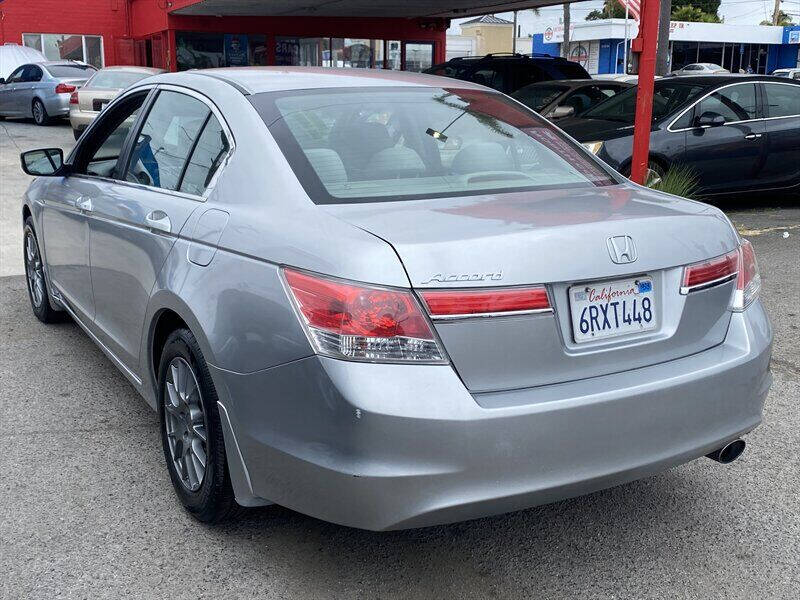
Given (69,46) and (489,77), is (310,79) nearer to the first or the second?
(489,77)

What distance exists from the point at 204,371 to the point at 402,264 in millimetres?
893

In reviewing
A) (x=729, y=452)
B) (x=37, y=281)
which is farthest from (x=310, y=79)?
(x=37, y=281)

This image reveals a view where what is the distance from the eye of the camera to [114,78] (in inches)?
696

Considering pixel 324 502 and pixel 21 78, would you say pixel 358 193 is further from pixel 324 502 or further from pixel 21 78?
pixel 21 78

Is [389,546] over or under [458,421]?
under

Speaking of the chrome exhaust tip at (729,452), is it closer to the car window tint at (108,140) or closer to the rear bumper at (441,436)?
the rear bumper at (441,436)

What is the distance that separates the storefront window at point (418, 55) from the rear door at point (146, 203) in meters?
22.0

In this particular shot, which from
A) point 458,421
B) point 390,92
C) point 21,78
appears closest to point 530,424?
point 458,421

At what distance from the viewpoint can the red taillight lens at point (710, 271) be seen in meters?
2.81

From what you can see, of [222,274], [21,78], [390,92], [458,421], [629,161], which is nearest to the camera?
[458,421]

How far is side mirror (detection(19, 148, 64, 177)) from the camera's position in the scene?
4840mm

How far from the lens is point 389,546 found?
3.16 meters

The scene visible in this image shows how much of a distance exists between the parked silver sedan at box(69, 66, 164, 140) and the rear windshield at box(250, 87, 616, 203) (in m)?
14.5

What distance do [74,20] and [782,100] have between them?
24.0m
